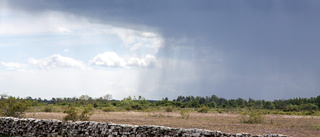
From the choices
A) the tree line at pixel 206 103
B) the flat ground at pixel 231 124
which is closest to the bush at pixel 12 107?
the flat ground at pixel 231 124

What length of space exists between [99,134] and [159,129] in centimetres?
308

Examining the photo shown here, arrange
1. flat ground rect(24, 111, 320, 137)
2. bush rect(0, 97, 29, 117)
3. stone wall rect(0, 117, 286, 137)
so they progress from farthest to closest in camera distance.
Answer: bush rect(0, 97, 29, 117) → flat ground rect(24, 111, 320, 137) → stone wall rect(0, 117, 286, 137)

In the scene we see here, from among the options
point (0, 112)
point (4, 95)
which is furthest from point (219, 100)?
point (0, 112)

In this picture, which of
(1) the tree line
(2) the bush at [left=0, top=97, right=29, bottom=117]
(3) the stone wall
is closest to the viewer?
(3) the stone wall

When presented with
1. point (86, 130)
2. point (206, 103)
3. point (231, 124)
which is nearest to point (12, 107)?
point (86, 130)

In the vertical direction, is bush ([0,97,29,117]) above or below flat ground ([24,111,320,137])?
above

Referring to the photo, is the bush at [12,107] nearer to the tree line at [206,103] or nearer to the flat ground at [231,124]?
the flat ground at [231,124]

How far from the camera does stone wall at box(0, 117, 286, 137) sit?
14.7 metres

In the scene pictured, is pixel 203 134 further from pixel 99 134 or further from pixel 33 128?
pixel 33 128

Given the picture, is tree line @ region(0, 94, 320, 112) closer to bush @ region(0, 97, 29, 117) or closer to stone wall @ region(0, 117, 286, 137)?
bush @ region(0, 97, 29, 117)

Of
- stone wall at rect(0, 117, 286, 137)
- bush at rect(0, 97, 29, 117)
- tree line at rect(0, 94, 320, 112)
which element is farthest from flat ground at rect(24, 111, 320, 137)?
tree line at rect(0, 94, 320, 112)

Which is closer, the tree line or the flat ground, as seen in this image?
the flat ground

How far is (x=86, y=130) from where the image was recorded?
56.9 ft

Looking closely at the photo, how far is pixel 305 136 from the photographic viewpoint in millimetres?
26344
